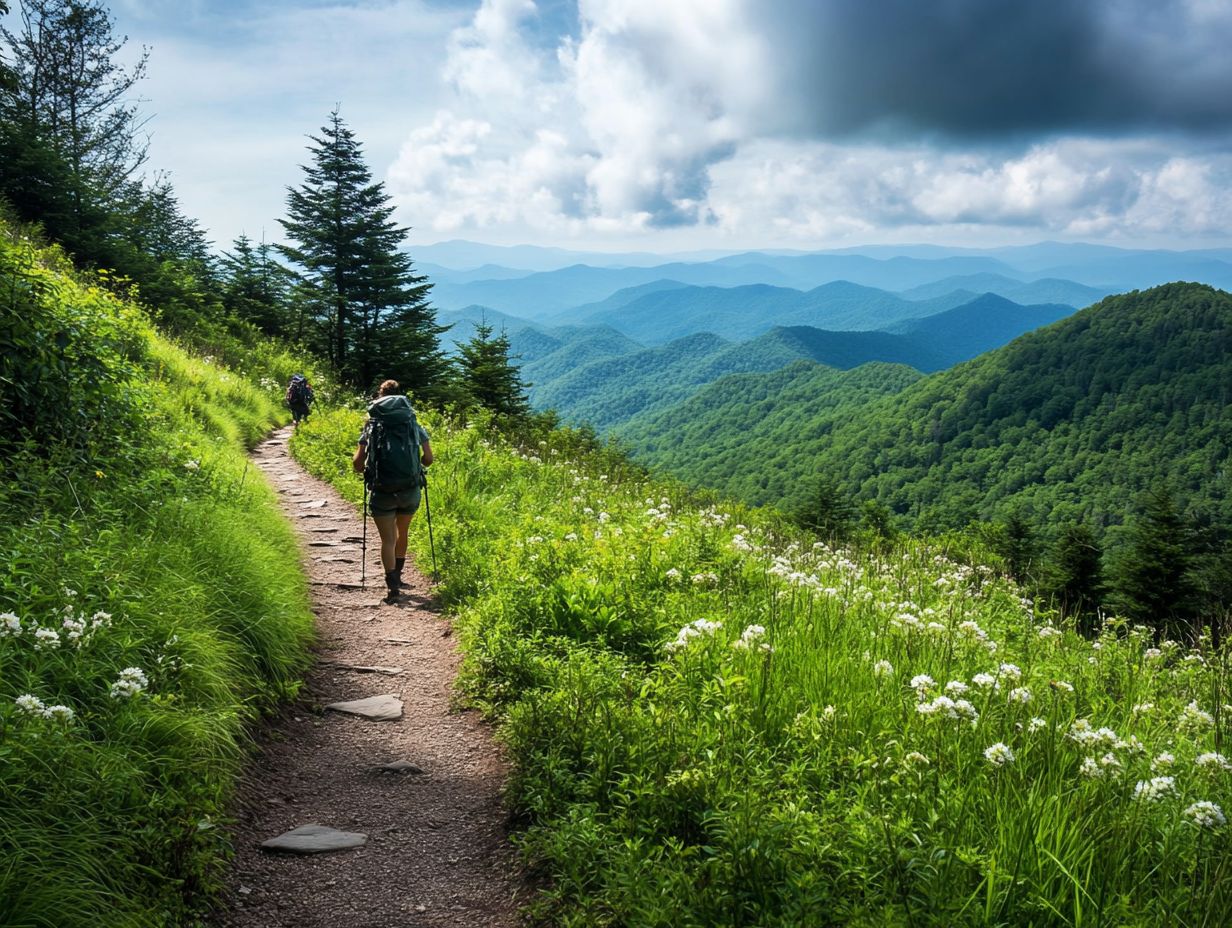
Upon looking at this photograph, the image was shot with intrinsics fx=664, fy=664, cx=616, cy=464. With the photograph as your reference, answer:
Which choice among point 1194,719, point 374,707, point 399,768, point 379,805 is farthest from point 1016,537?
point 379,805

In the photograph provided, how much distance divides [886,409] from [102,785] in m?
177

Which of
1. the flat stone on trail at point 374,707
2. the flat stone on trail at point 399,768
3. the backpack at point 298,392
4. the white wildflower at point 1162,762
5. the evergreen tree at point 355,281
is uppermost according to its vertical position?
the evergreen tree at point 355,281

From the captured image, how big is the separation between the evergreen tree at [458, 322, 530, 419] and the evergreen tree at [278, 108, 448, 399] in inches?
143

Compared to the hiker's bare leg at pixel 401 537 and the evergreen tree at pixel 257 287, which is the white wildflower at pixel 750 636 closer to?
the hiker's bare leg at pixel 401 537

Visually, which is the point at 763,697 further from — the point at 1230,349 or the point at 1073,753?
the point at 1230,349

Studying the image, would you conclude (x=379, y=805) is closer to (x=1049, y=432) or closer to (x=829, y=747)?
(x=829, y=747)

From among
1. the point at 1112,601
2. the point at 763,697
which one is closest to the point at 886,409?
the point at 1112,601

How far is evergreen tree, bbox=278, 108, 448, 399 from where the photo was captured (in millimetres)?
30562

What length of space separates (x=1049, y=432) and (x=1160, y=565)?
140m

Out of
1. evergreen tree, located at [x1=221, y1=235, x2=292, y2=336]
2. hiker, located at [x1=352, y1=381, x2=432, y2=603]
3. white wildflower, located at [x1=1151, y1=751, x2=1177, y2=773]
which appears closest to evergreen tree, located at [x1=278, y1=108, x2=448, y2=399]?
evergreen tree, located at [x1=221, y1=235, x2=292, y2=336]

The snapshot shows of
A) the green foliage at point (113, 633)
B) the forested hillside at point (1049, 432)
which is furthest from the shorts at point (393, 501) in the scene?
the forested hillside at point (1049, 432)

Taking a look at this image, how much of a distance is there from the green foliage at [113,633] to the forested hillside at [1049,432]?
346 feet

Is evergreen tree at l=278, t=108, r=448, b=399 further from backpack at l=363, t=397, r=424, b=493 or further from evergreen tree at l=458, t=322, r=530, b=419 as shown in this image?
backpack at l=363, t=397, r=424, b=493

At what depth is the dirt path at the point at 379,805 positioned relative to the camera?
318 centimetres
